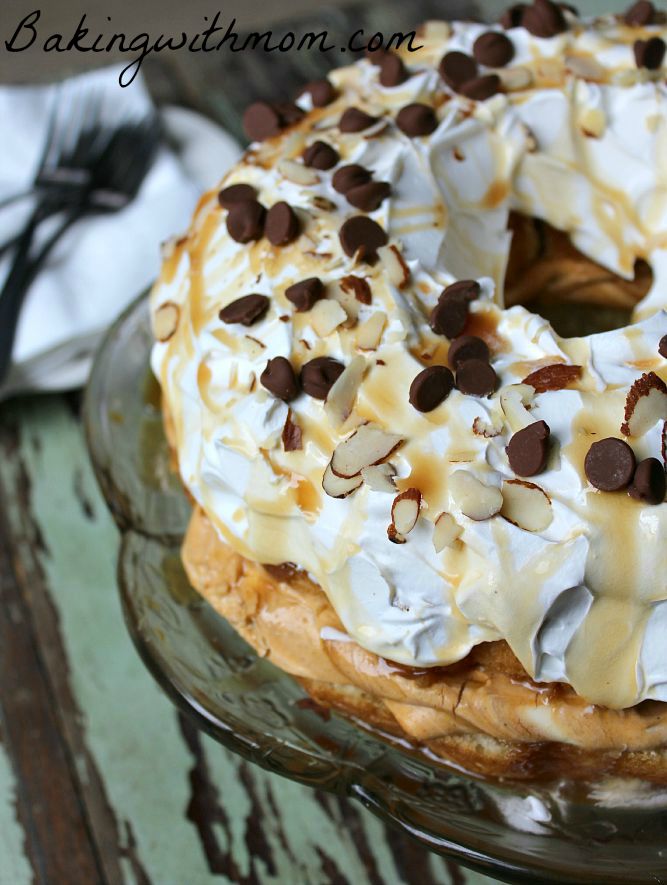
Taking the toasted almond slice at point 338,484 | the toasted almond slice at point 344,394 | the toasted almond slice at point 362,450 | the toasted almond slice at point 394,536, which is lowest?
the toasted almond slice at point 394,536

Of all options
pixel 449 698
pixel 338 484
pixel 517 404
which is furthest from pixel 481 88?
pixel 449 698

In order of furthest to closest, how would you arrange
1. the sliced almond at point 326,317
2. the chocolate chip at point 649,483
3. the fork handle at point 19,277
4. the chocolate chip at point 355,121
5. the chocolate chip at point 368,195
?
the fork handle at point 19,277 → the chocolate chip at point 355,121 → the chocolate chip at point 368,195 → the sliced almond at point 326,317 → the chocolate chip at point 649,483

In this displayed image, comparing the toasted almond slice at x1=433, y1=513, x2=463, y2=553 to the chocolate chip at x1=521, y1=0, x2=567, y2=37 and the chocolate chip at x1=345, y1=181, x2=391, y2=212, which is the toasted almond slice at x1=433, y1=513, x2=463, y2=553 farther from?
the chocolate chip at x1=521, y1=0, x2=567, y2=37

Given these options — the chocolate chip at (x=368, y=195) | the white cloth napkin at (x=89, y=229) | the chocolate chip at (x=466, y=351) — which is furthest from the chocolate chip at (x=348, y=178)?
the white cloth napkin at (x=89, y=229)

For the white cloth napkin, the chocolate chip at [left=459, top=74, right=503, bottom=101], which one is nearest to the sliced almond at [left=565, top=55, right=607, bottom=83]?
the chocolate chip at [left=459, top=74, right=503, bottom=101]

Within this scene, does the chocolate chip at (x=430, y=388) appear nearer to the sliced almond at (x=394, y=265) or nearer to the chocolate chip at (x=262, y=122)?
the sliced almond at (x=394, y=265)

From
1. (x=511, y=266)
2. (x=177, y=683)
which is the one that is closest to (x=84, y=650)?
(x=177, y=683)
